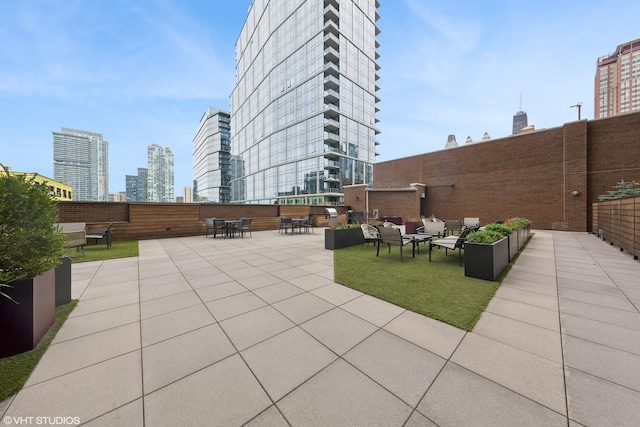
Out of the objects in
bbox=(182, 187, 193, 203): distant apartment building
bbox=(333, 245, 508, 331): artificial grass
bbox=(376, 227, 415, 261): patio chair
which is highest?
bbox=(182, 187, 193, 203): distant apartment building

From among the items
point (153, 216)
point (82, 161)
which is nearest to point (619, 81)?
point (153, 216)

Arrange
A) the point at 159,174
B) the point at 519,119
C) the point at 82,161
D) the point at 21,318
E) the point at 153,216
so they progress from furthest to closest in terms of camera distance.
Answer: the point at 159,174
the point at 519,119
the point at 82,161
the point at 153,216
the point at 21,318

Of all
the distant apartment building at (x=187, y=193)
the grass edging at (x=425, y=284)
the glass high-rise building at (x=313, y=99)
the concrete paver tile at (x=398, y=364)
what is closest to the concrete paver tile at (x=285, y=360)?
the concrete paver tile at (x=398, y=364)

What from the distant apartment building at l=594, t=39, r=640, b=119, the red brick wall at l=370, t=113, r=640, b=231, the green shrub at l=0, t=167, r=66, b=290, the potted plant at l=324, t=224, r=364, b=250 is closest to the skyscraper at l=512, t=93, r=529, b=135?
the distant apartment building at l=594, t=39, r=640, b=119

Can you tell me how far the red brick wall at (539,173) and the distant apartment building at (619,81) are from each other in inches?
2580

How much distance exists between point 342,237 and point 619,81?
92.2 meters

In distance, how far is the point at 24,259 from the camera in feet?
7.39

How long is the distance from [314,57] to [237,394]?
51050mm

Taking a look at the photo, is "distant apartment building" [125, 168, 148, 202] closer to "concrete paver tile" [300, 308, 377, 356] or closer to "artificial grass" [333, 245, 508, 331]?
"artificial grass" [333, 245, 508, 331]

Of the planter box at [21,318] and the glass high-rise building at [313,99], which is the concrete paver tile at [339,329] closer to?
the planter box at [21,318]

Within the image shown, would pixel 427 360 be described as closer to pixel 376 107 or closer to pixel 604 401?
pixel 604 401

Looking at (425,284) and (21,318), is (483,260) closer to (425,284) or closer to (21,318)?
(425,284)

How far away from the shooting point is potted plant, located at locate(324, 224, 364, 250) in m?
7.61

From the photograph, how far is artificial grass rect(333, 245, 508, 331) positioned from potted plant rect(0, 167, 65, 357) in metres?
3.78
